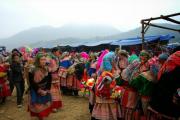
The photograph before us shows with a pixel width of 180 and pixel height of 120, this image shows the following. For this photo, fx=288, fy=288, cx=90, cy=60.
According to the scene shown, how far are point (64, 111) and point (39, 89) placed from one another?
7.24 ft

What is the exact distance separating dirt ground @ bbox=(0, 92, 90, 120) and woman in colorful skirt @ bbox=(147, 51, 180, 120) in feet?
12.5

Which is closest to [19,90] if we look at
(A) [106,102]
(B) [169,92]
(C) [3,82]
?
(C) [3,82]

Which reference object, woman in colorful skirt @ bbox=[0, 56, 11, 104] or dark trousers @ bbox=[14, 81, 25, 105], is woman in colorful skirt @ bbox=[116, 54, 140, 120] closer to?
dark trousers @ bbox=[14, 81, 25, 105]

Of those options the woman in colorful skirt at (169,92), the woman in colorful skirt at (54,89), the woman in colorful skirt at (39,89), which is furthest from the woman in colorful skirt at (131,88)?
the woman in colorful skirt at (54,89)

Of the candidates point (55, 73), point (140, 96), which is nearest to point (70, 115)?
point (55, 73)

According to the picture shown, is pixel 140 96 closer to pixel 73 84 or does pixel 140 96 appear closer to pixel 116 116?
pixel 116 116

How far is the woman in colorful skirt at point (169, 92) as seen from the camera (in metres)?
3.81

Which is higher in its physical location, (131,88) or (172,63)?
(172,63)

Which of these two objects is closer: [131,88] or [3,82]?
[131,88]

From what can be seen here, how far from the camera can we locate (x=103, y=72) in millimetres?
5766

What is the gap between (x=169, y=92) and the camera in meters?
3.88

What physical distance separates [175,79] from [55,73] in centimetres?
550

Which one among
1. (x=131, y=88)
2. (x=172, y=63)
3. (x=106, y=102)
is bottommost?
(x=106, y=102)

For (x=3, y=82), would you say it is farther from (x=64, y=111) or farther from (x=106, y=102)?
(x=106, y=102)
